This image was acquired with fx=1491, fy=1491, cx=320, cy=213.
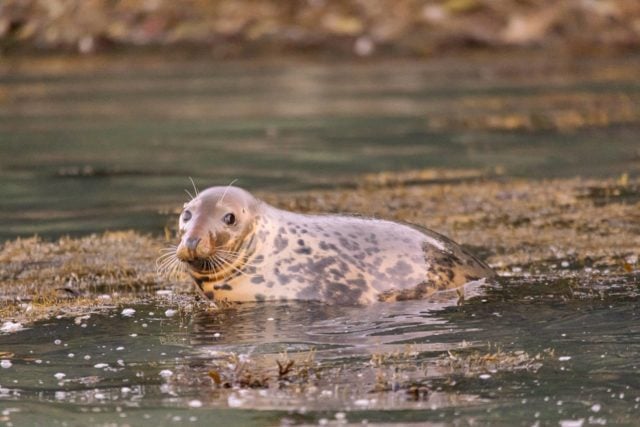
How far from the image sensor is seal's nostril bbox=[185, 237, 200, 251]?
10.3 metres

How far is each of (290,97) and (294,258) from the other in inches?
803

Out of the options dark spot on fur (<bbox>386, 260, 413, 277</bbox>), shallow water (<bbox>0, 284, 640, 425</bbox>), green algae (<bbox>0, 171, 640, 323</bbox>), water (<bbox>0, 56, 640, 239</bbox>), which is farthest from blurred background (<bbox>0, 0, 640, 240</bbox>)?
shallow water (<bbox>0, 284, 640, 425</bbox>)

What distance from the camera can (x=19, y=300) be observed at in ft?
37.0

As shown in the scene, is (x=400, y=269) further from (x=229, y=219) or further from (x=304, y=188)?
(x=304, y=188)

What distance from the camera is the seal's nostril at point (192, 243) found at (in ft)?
33.8

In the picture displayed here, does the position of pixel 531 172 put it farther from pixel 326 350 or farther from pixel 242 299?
pixel 326 350

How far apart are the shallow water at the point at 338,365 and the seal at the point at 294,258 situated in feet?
0.70

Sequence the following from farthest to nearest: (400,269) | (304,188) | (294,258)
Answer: (304,188)
(400,269)
(294,258)

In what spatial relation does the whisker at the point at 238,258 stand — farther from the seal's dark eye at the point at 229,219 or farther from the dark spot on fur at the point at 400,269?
the dark spot on fur at the point at 400,269

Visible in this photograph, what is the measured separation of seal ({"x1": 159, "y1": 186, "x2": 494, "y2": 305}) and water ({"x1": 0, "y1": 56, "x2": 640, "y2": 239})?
13.8ft

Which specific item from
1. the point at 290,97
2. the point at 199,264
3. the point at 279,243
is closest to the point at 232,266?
the point at 199,264

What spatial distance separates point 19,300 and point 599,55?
28.0m

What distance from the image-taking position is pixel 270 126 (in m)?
25.8

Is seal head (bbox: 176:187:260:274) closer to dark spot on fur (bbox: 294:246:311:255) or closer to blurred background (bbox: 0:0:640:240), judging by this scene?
dark spot on fur (bbox: 294:246:311:255)
